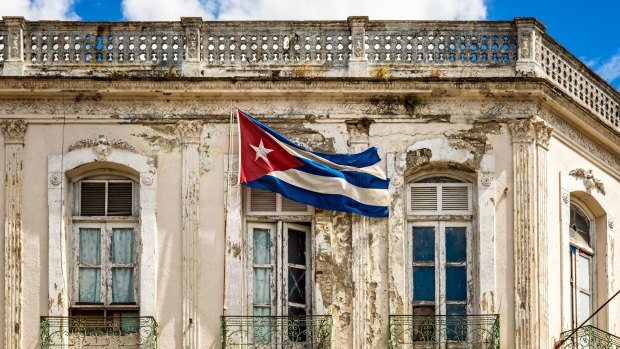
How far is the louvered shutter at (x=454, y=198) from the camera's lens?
792 inches

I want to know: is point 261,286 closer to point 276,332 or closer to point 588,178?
point 276,332

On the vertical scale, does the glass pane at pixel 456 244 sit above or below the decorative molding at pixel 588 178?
below

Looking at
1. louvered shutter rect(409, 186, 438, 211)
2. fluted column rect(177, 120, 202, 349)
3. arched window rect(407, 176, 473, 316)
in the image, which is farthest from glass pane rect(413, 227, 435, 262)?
fluted column rect(177, 120, 202, 349)

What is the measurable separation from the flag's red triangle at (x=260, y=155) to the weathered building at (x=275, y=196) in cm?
22

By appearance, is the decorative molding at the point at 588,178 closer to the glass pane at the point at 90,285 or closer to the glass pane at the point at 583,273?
the glass pane at the point at 583,273

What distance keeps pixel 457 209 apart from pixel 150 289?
422 cm

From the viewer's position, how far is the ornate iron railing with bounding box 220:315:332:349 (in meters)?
19.4

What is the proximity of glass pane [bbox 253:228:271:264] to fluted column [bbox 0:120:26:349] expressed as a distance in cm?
309

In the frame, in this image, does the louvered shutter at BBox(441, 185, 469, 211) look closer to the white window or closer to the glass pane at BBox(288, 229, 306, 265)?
the glass pane at BBox(288, 229, 306, 265)

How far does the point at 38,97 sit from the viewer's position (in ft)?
65.9

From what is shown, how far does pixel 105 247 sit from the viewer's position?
786 inches

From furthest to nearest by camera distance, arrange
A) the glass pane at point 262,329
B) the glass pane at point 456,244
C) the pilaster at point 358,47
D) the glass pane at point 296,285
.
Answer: the pilaster at point 358,47, the glass pane at point 456,244, the glass pane at point 296,285, the glass pane at point 262,329

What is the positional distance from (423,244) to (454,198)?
75 cm

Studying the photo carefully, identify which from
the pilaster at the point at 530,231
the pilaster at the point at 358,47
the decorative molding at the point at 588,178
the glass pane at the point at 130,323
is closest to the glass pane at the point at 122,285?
the glass pane at the point at 130,323
